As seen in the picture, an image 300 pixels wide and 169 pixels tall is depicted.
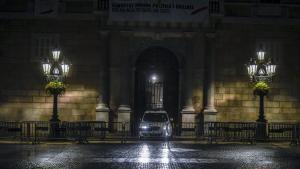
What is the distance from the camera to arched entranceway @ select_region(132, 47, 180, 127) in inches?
1396

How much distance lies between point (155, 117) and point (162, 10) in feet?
19.6

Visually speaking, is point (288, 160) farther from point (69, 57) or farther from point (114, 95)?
point (69, 57)

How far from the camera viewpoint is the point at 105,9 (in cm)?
3309

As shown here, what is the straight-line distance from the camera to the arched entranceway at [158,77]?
35469 millimetres

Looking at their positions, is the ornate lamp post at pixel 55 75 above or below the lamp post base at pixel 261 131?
above

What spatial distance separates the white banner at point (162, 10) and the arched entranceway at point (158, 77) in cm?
321

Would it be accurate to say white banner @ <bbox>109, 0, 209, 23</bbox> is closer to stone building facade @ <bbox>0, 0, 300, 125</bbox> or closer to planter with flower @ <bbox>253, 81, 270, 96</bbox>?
stone building facade @ <bbox>0, 0, 300, 125</bbox>

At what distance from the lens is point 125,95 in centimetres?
3397

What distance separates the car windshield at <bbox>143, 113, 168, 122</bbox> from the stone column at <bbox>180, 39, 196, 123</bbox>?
2587 mm

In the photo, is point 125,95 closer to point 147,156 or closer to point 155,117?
point 155,117

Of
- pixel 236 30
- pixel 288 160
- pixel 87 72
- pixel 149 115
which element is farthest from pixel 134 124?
pixel 288 160

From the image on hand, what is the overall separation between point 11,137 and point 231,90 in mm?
12948

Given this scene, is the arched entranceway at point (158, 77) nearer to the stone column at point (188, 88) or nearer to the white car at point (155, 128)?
the stone column at point (188, 88)

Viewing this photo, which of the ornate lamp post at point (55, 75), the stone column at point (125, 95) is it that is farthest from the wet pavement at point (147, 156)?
the stone column at point (125, 95)
